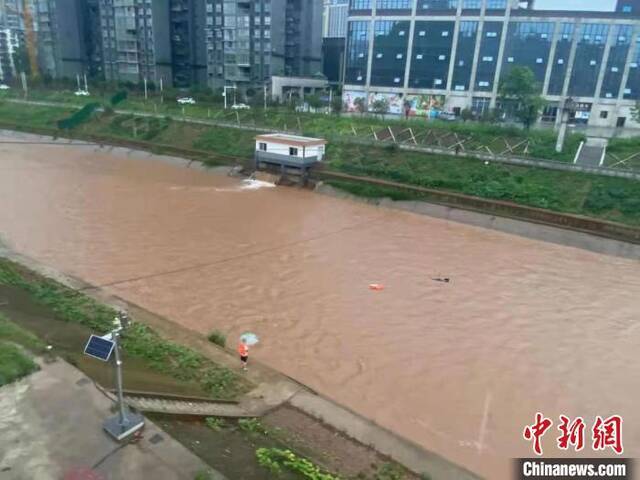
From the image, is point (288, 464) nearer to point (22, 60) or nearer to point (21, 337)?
point (21, 337)

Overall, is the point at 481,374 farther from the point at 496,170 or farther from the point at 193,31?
the point at 193,31

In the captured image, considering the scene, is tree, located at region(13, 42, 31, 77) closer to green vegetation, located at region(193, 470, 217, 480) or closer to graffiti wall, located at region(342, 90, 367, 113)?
graffiti wall, located at region(342, 90, 367, 113)

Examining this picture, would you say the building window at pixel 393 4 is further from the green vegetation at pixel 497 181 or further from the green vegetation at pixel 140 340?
the green vegetation at pixel 140 340

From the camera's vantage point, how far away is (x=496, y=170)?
3059 cm

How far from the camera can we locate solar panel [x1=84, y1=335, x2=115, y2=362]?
7.11 metres

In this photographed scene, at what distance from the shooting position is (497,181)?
96.9ft

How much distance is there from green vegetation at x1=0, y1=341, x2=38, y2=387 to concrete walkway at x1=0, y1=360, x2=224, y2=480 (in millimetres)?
233

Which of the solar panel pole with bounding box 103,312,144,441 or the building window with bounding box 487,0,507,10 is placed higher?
the building window with bounding box 487,0,507,10

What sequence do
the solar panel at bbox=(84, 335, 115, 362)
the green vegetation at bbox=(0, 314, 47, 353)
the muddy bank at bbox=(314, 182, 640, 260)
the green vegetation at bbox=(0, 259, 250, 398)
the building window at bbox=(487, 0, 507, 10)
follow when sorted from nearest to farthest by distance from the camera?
1. the solar panel at bbox=(84, 335, 115, 362)
2. the green vegetation at bbox=(0, 314, 47, 353)
3. the green vegetation at bbox=(0, 259, 250, 398)
4. the muddy bank at bbox=(314, 182, 640, 260)
5. the building window at bbox=(487, 0, 507, 10)

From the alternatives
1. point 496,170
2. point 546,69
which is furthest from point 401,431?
point 546,69

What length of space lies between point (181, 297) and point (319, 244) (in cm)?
826

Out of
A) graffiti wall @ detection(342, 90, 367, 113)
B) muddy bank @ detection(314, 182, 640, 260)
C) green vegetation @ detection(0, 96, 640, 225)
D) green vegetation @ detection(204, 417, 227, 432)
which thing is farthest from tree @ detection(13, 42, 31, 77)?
green vegetation @ detection(204, 417, 227, 432)

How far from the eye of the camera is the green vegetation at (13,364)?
8.85 meters

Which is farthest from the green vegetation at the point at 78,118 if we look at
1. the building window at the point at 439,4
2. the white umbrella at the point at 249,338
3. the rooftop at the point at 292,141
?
the white umbrella at the point at 249,338
